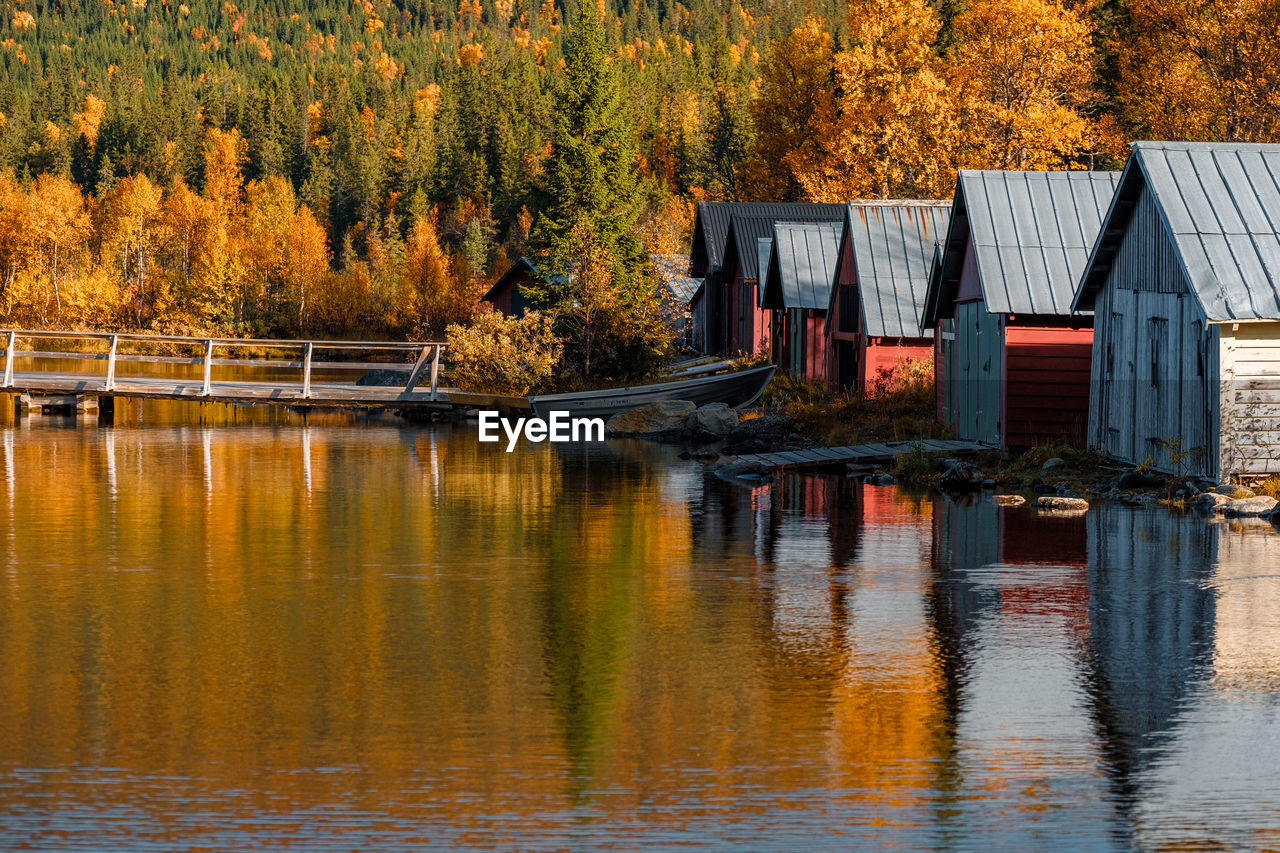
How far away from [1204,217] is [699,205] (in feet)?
138

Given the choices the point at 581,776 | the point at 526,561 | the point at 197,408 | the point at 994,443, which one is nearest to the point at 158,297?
A: the point at 197,408

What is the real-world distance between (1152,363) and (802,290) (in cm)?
1944

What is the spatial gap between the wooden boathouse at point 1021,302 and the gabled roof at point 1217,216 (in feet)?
7.01

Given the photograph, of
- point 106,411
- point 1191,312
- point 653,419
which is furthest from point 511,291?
point 1191,312

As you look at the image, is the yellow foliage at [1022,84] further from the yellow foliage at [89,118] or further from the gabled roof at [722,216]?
the yellow foliage at [89,118]

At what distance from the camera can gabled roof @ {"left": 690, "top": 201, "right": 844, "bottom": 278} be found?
59.0 meters

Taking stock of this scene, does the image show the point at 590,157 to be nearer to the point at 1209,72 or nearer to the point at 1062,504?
the point at 1209,72

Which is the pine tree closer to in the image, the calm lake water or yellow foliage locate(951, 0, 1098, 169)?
yellow foliage locate(951, 0, 1098, 169)

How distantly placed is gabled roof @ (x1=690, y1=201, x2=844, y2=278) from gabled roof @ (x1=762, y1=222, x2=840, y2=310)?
526 inches

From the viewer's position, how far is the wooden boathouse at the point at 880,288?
34.5 meters

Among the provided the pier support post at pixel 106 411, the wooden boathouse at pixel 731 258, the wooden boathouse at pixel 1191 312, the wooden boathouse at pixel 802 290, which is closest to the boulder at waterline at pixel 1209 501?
the wooden boathouse at pixel 1191 312

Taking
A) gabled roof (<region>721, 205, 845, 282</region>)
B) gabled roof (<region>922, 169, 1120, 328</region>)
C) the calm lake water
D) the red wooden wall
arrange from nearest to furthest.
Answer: the calm lake water → the red wooden wall → gabled roof (<region>922, 169, 1120, 328</region>) → gabled roof (<region>721, 205, 845, 282</region>)

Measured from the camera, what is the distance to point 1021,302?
2667 centimetres

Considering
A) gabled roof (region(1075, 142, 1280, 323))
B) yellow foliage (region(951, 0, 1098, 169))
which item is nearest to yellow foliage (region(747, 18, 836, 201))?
yellow foliage (region(951, 0, 1098, 169))
